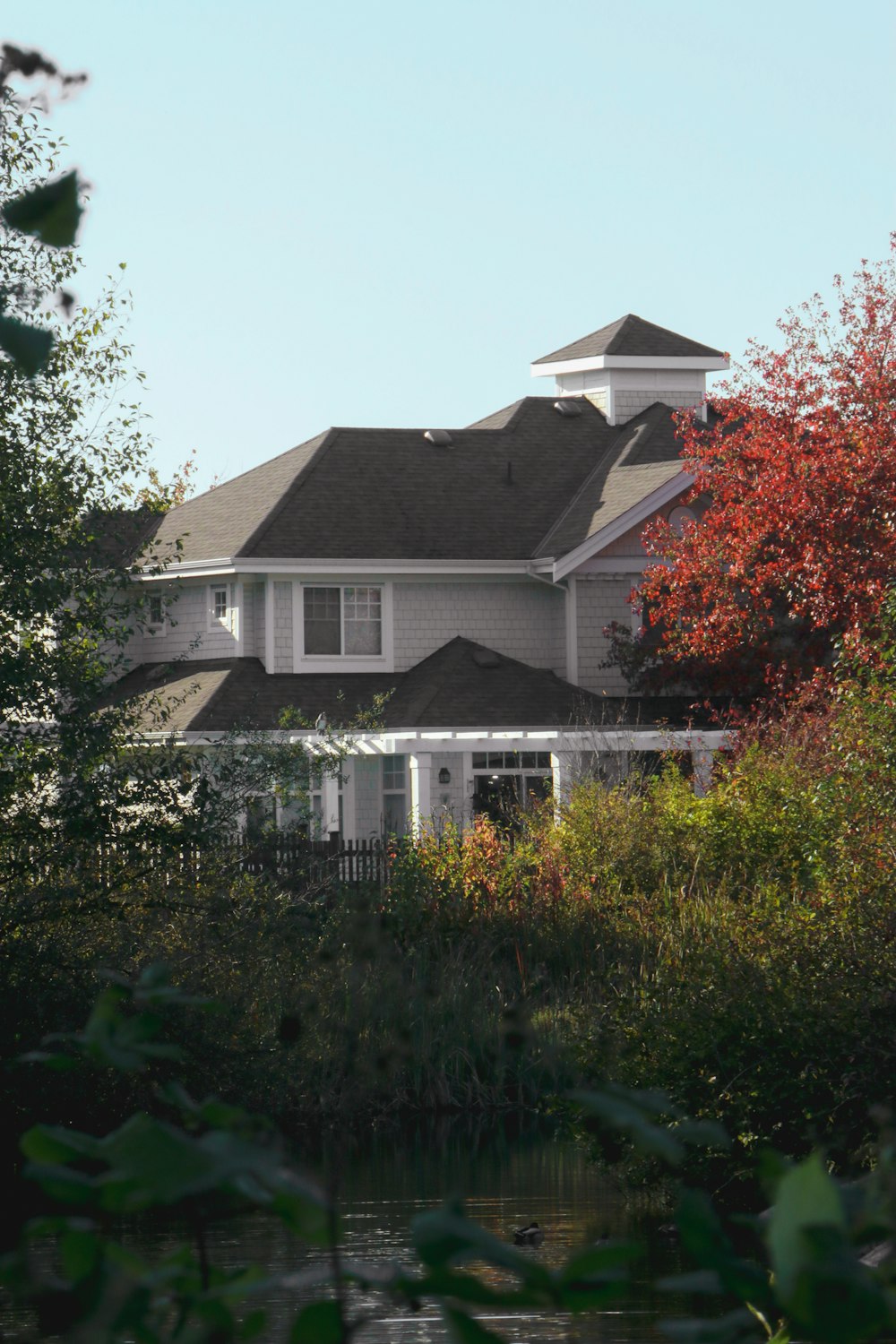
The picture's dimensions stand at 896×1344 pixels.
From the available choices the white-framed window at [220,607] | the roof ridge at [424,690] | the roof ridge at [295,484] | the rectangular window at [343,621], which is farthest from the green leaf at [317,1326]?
the white-framed window at [220,607]

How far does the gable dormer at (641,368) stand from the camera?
3547 cm

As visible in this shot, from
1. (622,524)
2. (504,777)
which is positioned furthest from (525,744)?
(622,524)

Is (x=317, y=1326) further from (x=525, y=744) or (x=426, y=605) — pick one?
(x=426, y=605)

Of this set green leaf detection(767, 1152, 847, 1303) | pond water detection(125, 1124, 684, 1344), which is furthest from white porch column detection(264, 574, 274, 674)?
green leaf detection(767, 1152, 847, 1303)

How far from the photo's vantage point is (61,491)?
12.5 metres

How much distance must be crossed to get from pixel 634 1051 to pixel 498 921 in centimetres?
720

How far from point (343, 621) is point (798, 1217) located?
2991 centimetres

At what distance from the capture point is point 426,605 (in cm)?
3175

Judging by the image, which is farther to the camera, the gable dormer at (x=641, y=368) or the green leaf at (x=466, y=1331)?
the gable dormer at (x=641, y=368)

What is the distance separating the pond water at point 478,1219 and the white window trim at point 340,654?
1604 cm

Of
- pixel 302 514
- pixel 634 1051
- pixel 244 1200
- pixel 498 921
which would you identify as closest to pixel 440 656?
pixel 302 514

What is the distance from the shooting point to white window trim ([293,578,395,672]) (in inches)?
1218

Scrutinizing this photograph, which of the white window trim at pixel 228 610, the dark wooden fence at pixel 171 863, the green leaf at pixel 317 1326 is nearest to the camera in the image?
the green leaf at pixel 317 1326

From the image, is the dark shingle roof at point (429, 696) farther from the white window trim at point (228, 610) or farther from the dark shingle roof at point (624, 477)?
the dark shingle roof at point (624, 477)
